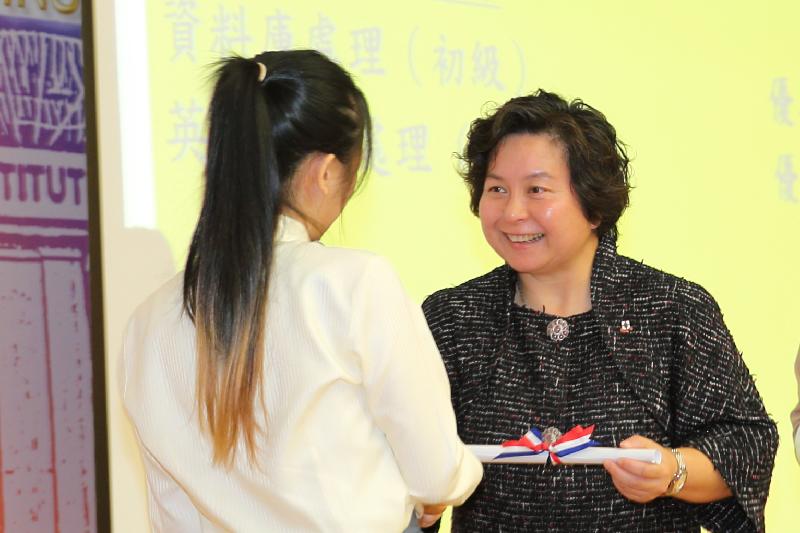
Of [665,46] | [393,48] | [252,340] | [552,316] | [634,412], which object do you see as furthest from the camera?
[665,46]

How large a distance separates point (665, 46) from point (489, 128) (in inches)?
56.2

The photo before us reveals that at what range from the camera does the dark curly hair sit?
1964 millimetres

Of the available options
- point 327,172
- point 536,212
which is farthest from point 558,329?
point 327,172

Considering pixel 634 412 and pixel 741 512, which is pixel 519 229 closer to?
pixel 634 412

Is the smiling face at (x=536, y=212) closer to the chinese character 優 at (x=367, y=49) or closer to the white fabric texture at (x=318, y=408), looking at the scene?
the white fabric texture at (x=318, y=408)

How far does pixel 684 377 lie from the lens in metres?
1.87

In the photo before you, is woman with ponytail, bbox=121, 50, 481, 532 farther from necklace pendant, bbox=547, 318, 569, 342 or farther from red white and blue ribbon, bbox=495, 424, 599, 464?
necklace pendant, bbox=547, 318, 569, 342

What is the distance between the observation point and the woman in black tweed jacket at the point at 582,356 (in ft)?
6.10

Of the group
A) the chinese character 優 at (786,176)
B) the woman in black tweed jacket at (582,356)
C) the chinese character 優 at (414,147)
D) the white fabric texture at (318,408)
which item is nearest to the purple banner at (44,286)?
the chinese character 優 at (414,147)

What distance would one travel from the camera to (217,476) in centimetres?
139

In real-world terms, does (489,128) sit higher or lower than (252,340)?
higher

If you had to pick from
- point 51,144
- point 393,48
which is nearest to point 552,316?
point 393,48

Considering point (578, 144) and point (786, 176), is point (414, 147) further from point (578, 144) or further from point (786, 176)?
point (786, 176)

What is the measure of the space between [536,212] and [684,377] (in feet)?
1.28
